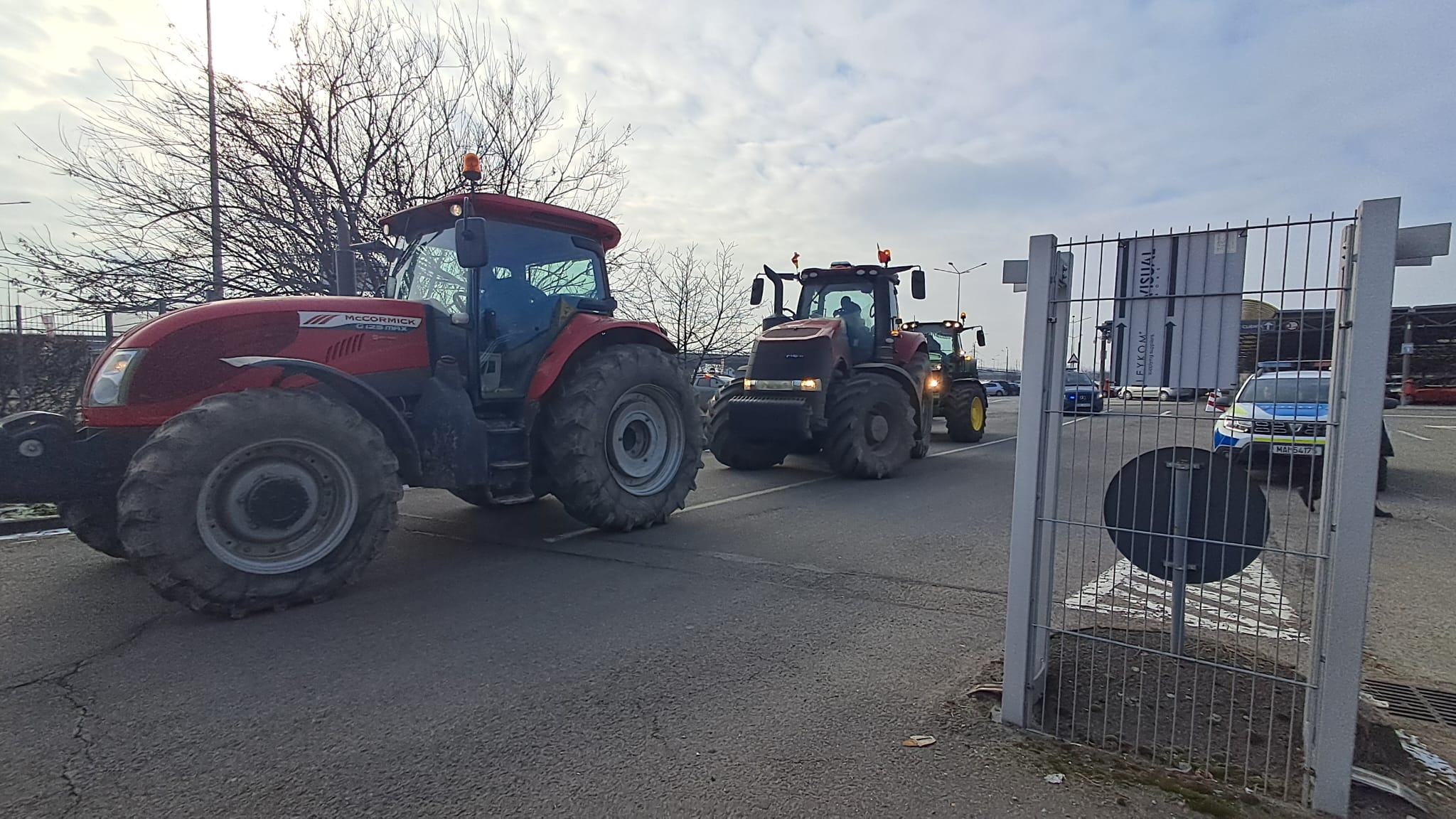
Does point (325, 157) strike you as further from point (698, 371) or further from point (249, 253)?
point (698, 371)

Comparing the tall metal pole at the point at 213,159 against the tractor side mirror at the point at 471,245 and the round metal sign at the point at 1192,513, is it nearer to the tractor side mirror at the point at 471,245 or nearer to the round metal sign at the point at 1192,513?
the tractor side mirror at the point at 471,245

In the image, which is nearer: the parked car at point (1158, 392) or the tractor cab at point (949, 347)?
the parked car at point (1158, 392)

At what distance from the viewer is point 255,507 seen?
4.25 meters

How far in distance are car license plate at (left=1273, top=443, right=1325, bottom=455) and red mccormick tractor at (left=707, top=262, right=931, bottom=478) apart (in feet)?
20.5

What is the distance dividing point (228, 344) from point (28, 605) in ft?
5.81

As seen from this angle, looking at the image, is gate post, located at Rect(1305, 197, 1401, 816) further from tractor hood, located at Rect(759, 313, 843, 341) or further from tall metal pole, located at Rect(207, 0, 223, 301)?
tall metal pole, located at Rect(207, 0, 223, 301)

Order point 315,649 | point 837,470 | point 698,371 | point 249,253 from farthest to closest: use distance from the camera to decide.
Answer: point 698,371 → point 249,253 → point 837,470 → point 315,649

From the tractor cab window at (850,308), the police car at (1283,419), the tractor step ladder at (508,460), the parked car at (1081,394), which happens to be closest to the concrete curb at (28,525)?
the tractor step ladder at (508,460)

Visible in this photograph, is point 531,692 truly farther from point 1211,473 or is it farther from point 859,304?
point 859,304

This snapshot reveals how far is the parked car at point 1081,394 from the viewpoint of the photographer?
110 inches

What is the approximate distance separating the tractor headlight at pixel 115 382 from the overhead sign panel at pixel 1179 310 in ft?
16.1

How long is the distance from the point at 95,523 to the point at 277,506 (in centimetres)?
158

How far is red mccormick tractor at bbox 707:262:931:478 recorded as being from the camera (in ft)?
31.1

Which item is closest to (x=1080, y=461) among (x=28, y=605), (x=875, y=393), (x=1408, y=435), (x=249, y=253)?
(x=875, y=393)
